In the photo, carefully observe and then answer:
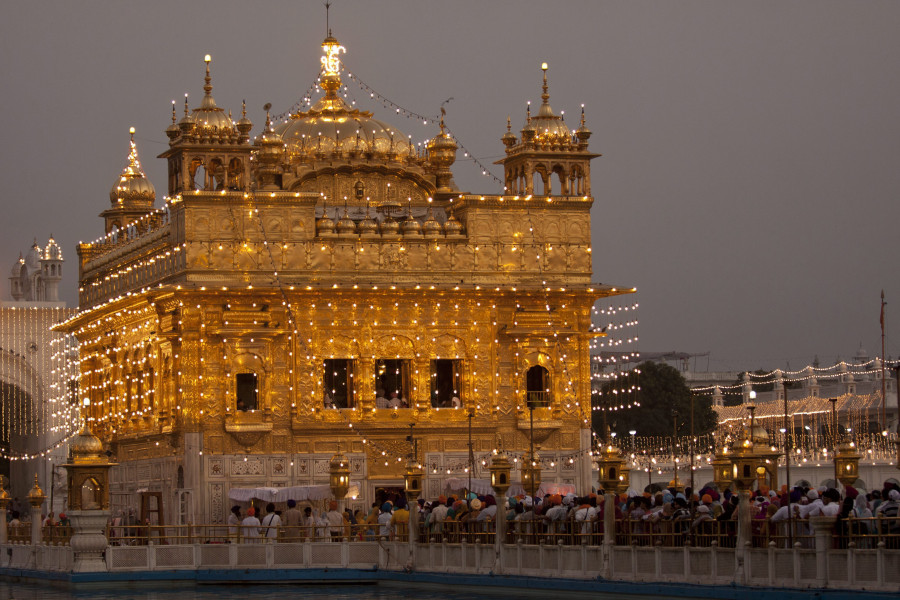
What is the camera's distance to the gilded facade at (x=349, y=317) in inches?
1415

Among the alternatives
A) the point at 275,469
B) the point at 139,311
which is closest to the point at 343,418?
the point at 275,469

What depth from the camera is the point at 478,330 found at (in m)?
37.2

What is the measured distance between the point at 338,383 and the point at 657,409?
112 feet

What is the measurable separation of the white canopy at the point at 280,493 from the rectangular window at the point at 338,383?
1981 mm

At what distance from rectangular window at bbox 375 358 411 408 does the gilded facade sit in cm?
6

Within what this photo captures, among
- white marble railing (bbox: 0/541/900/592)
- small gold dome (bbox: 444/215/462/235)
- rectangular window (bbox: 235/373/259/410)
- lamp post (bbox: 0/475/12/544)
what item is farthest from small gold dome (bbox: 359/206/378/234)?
white marble railing (bbox: 0/541/900/592)

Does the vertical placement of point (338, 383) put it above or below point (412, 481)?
above

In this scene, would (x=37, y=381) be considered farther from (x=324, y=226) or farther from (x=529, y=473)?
(x=529, y=473)

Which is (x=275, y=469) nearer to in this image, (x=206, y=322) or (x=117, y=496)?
(x=206, y=322)

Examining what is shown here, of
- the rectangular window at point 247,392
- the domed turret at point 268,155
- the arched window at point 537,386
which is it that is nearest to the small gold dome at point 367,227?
the domed turret at point 268,155

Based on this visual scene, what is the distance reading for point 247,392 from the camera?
36.4 m

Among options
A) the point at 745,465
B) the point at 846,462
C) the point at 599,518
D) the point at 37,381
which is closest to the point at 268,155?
the point at 599,518

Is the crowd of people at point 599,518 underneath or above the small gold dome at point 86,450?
underneath

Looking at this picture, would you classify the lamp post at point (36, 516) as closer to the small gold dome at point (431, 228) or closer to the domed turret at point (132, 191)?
the small gold dome at point (431, 228)
